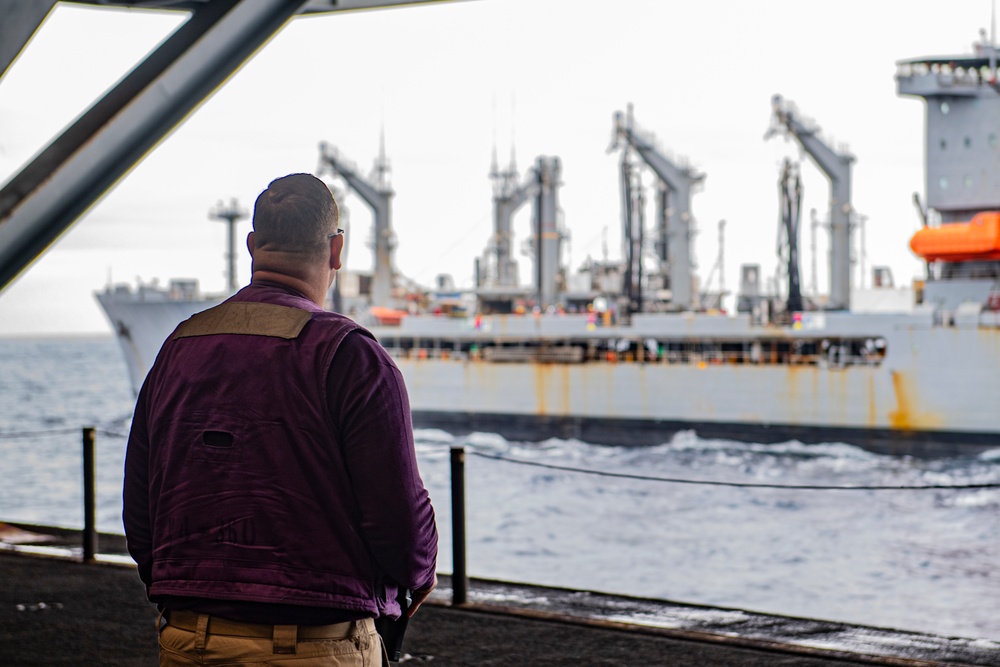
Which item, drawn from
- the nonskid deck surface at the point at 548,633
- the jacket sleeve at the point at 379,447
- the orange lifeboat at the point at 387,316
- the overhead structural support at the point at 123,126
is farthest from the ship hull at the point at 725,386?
the jacket sleeve at the point at 379,447

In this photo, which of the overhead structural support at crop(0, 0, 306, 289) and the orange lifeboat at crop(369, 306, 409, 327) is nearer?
the overhead structural support at crop(0, 0, 306, 289)

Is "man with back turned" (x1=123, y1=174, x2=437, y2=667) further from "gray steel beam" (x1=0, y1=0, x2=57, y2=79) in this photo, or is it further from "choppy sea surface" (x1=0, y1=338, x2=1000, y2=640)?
"choppy sea surface" (x1=0, y1=338, x2=1000, y2=640)

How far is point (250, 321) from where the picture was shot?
66.5 inches

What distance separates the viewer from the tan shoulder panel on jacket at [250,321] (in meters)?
1.66

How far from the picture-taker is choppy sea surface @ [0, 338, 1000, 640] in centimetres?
1594

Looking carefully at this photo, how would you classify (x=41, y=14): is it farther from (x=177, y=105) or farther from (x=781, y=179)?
(x=781, y=179)

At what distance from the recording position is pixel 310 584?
1.63m

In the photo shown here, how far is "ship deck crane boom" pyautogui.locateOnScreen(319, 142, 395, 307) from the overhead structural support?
37399 mm

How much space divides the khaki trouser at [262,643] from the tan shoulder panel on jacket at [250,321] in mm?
438

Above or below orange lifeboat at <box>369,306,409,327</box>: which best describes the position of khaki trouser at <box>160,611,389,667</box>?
below

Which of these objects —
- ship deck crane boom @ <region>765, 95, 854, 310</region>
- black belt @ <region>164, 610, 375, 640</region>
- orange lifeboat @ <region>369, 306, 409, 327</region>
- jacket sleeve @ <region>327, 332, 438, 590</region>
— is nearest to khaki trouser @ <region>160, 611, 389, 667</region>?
black belt @ <region>164, 610, 375, 640</region>

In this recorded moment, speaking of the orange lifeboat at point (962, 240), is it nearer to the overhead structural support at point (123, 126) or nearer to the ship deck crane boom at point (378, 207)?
the ship deck crane boom at point (378, 207)

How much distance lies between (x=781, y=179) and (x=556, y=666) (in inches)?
1209

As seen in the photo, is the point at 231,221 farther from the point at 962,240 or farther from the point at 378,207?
the point at 962,240
